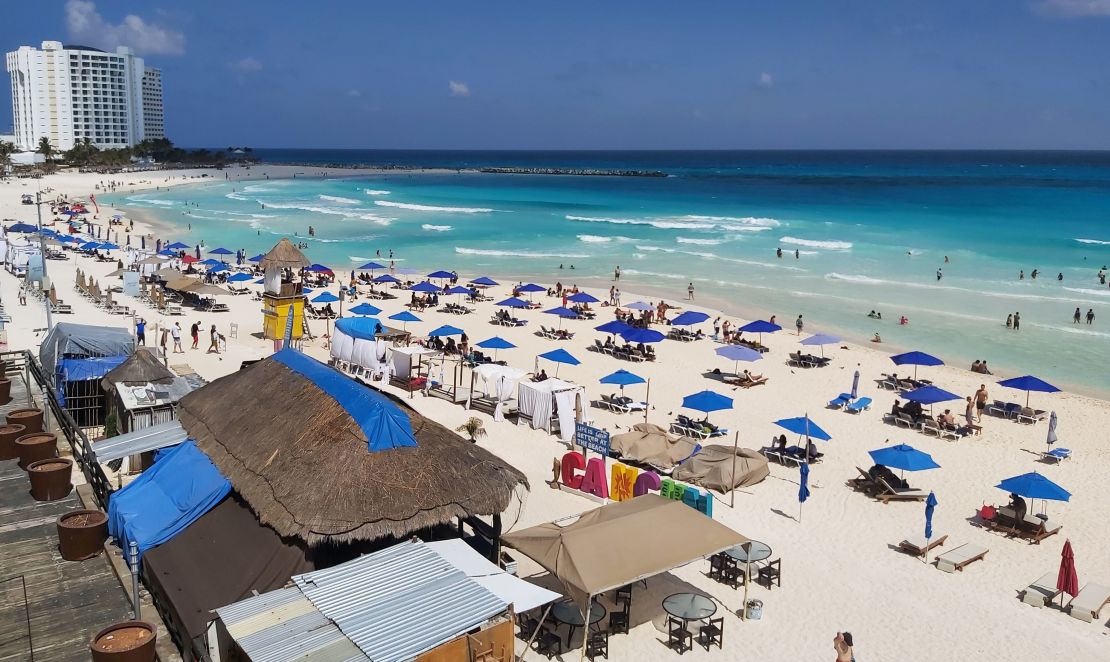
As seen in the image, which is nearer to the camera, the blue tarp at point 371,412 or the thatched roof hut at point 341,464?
the thatched roof hut at point 341,464

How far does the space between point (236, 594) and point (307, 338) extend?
1810 cm

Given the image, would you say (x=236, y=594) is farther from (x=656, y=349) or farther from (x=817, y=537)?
(x=656, y=349)

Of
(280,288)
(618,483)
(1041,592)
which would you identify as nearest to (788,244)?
(280,288)

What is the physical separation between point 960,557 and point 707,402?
20.7 feet

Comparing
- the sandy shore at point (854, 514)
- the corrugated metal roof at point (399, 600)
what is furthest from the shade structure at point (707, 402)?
the corrugated metal roof at point (399, 600)

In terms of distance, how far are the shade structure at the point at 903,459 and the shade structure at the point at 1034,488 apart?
4.33ft

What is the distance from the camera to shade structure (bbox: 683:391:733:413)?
17.2 metres

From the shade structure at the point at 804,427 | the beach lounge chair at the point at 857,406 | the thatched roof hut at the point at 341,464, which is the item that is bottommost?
the beach lounge chair at the point at 857,406

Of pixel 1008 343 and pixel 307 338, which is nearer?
pixel 307 338

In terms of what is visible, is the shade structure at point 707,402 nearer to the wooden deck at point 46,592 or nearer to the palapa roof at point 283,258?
the palapa roof at point 283,258

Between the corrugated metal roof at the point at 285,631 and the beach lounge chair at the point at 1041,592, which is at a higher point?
the corrugated metal roof at the point at 285,631

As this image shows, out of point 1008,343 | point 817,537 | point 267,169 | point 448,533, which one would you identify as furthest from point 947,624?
point 267,169

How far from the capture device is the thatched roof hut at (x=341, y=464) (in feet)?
24.3

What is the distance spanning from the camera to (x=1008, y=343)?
2800cm
